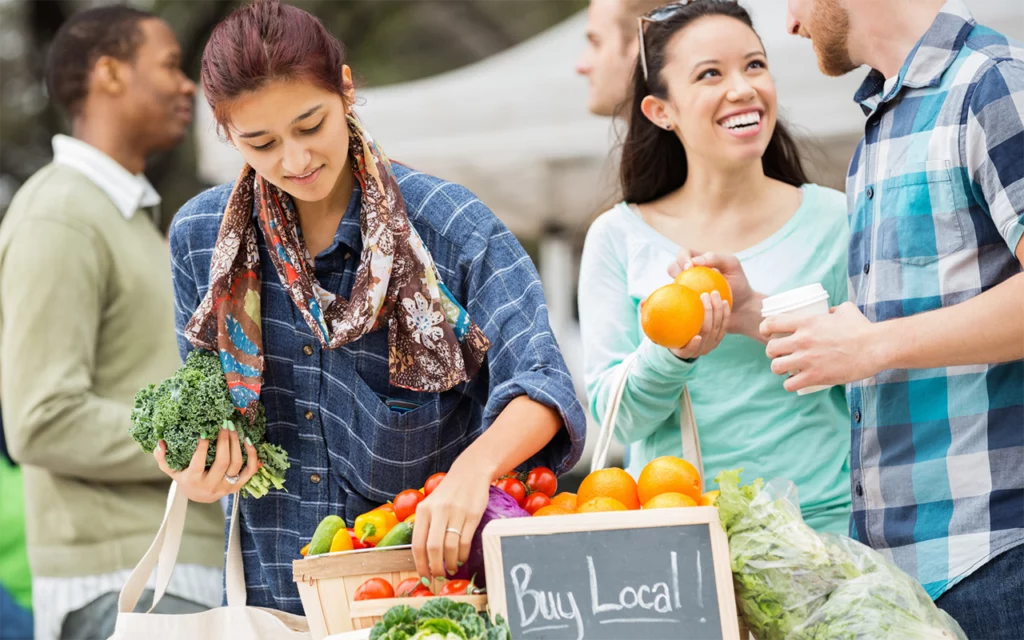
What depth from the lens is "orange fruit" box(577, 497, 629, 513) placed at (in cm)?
192

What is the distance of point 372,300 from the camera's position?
7.30ft

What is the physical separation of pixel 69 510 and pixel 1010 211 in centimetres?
298

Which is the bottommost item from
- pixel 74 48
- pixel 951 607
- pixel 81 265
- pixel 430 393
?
pixel 951 607

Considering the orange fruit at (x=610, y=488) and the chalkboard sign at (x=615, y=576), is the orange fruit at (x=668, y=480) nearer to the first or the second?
the orange fruit at (x=610, y=488)

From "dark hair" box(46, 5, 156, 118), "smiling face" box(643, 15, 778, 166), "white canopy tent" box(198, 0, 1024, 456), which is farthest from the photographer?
"white canopy tent" box(198, 0, 1024, 456)

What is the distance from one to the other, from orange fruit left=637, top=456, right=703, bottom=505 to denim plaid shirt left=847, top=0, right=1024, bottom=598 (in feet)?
1.49

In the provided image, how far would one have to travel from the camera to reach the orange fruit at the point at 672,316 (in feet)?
7.46

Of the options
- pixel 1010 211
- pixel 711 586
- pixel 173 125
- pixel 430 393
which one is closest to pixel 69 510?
pixel 173 125

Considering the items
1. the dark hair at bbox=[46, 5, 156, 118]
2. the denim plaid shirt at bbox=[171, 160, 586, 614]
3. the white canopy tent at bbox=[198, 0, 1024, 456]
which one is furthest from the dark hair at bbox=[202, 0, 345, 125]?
the white canopy tent at bbox=[198, 0, 1024, 456]

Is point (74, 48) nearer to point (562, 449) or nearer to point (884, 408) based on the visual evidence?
point (562, 449)

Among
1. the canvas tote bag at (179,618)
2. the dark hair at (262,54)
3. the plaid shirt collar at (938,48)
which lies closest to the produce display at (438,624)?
the canvas tote bag at (179,618)

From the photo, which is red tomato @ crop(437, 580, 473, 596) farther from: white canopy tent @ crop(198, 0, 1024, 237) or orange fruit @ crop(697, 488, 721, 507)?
white canopy tent @ crop(198, 0, 1024, 237)

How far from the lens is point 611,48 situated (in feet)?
12.1

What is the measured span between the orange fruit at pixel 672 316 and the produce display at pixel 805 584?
456 mm
